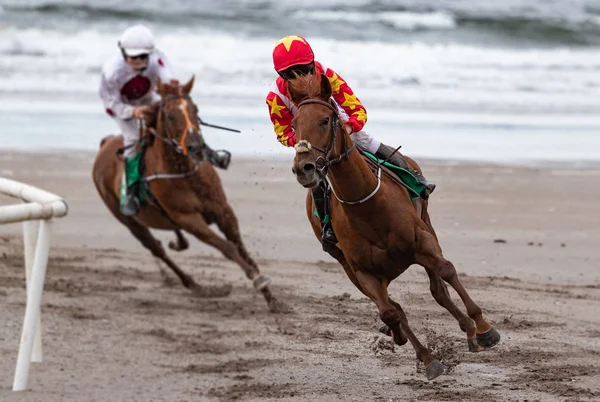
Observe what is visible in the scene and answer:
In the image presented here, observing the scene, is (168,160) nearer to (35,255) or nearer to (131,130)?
(131,130)

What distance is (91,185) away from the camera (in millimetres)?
14859

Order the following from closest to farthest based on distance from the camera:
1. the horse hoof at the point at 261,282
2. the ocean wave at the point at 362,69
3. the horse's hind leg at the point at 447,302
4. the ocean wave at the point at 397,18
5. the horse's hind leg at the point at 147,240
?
1. the horse's hind leg at the point at 447,302
2. the horse hoof at the point at 261,282
3. the horse's hind leg at the point at 147,240
4. the ocean wave at the point at 362,69
5. the ocean wave at the point at 397,18

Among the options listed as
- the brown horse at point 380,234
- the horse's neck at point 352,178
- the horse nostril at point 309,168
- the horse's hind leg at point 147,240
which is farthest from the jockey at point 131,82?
the horse nostril at point 309,168

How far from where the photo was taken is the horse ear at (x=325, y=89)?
6.12m

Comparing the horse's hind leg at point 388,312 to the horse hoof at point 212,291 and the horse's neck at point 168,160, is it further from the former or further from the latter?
the horse's neck at point 168,160

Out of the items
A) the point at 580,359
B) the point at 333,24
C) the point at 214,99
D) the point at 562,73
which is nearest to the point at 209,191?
the point at 580,359

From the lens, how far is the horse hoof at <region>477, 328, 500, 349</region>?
6.62 meters

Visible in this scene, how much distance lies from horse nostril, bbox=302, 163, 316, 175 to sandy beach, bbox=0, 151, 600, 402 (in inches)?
71.9

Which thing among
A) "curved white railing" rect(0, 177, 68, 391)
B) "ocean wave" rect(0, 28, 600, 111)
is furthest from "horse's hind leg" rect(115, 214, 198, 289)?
"ocean wave" rect(0, 28, 600, 111)

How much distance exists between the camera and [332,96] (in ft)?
21.9

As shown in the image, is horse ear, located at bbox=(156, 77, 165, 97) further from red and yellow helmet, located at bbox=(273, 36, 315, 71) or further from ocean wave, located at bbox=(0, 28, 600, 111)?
ocean wave, located at bbox=(0, 28, 600, 111)

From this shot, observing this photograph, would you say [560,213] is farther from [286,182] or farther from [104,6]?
[104,6]

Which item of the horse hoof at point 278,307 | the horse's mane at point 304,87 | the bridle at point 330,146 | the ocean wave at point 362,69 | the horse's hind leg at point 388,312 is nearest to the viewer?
the bridle at point 330,146

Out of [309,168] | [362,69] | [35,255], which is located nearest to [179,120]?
[35,255]
